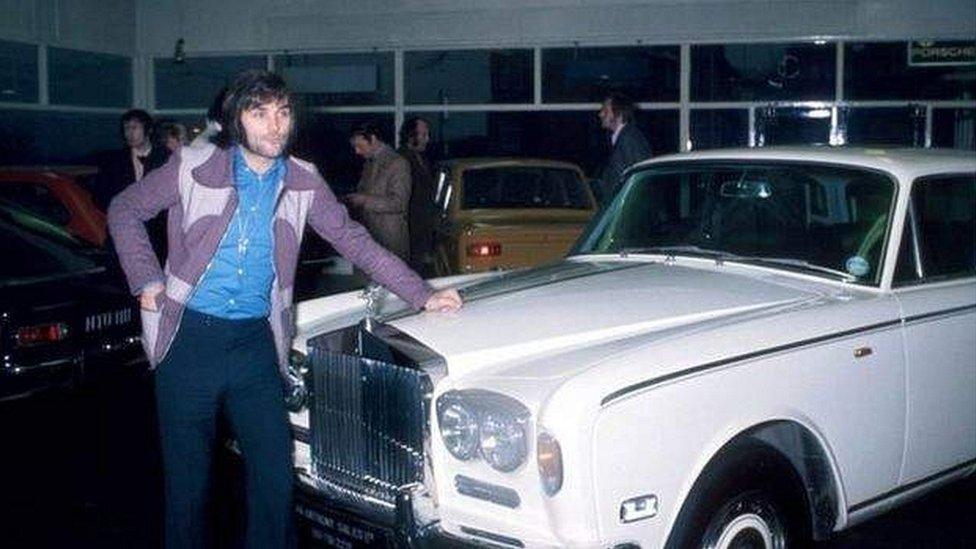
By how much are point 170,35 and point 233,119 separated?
50.4 ft

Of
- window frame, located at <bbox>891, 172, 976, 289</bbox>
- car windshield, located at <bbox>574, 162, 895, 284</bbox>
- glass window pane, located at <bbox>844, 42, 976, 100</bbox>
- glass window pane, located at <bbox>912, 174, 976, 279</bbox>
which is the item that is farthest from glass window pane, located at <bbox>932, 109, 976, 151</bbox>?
window frame, located at <bbox>891, 172, 976, 289</bbox>

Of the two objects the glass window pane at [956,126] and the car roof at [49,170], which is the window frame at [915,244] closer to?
the car roof at [49,170]

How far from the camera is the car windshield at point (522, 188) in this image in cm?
1165

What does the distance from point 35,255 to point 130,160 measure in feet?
7.84

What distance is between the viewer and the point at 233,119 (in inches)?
165

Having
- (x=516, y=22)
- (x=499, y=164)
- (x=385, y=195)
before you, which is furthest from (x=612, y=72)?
(x=385, y=195)

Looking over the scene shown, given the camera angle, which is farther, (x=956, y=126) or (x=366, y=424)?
(x=956, y=126)

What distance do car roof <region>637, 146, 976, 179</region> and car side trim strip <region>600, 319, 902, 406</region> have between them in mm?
826

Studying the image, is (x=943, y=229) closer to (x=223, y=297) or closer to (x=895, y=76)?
(x=223, y=297)

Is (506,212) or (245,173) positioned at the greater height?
(245,173)

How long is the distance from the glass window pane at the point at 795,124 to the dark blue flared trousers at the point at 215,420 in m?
13.4

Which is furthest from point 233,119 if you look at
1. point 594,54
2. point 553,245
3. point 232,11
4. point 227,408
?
point 232,11

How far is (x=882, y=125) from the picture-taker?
54.5 ft

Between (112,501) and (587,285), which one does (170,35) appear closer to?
(112,501)
